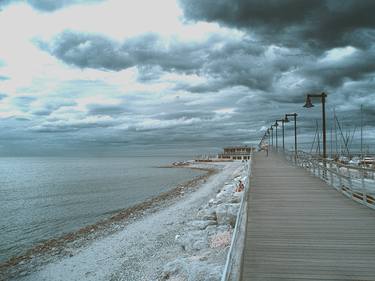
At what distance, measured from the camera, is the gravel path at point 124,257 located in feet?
31.4

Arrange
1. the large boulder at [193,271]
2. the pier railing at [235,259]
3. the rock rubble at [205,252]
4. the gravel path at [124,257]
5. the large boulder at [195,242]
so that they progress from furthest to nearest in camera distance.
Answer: the gravel path at [124,257], the large boulder at [195,242], the rock rubble at [205,252], the large boulder at [193,271], the pier railing at [235,259]

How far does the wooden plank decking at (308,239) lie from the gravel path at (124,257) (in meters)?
3.51

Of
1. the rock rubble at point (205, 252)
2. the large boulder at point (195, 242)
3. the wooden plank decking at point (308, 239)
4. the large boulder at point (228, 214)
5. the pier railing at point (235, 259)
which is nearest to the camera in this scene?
the pier railing at point (235, 259)

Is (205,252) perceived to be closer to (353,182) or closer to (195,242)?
(195,242)

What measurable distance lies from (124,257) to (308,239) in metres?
6.95

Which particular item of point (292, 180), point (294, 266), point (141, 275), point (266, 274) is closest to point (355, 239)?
point (294, 266)

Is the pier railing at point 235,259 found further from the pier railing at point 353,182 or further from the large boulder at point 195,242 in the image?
the pier railing at point 353,182

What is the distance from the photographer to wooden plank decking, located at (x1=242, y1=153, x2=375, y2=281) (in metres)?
4.71

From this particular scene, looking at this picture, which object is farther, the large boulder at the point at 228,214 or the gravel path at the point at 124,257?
the large boulder at the point at 228,214

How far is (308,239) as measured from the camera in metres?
6.18

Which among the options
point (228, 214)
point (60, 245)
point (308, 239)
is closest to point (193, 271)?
point (308, 239)

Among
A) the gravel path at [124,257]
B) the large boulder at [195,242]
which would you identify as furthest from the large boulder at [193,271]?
the large boulder at [195,242]

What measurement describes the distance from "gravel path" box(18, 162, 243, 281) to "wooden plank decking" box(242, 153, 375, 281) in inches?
138

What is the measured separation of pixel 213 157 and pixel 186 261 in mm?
85437
